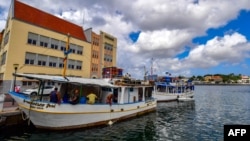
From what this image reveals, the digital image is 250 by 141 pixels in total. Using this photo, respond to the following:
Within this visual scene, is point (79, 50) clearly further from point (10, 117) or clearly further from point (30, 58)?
point (10, 117)

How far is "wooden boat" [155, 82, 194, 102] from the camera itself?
43716 millimetres

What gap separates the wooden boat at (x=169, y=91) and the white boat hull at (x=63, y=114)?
2622 centimetres

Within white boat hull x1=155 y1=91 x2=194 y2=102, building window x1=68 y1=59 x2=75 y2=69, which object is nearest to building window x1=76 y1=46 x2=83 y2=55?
building window x1=68 y1=59 x2=75 y2=69

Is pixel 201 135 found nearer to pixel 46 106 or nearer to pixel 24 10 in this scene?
pixel 46 106

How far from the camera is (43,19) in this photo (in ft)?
122

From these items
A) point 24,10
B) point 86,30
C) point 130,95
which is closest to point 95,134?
point 130,95

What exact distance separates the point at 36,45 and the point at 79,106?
23475 millimetres

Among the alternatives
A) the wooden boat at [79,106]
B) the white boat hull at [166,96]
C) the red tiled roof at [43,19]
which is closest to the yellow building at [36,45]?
the red tiled roof at [43,19]

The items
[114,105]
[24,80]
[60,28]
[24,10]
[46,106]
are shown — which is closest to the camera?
[46,106]

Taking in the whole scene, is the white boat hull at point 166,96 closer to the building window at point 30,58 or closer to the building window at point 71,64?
the building window at point 71,64

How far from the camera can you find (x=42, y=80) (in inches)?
601

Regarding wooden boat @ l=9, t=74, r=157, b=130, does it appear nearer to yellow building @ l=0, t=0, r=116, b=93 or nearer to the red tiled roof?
yellow building @ l=0, t=0, r=116, b=93

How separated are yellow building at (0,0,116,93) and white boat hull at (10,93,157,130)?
1471cm

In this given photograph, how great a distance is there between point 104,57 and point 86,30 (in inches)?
334
